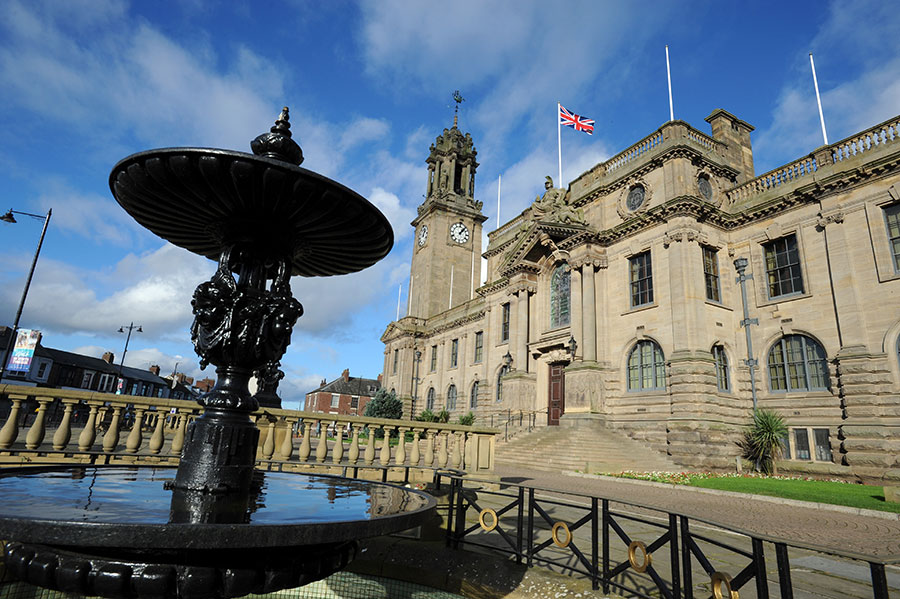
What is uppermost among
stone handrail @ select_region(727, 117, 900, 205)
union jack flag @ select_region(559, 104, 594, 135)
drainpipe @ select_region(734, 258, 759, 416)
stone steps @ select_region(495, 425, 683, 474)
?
union jack flag @ select_region(559, 104, 594, 135)

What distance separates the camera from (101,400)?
6703mm

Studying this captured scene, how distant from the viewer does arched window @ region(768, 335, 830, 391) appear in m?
17.5

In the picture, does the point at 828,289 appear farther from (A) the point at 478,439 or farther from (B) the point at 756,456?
(A) the point at 478,439

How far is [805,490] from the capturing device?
1251 centimetres

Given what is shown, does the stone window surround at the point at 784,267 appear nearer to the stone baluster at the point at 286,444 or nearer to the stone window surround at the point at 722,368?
the stone window surround at the point at 722,368

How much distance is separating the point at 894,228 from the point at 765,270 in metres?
4.38

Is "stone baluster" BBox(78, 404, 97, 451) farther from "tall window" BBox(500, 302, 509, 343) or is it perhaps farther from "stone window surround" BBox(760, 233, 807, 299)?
"tall window" BBox(500, 302, 509, 343)

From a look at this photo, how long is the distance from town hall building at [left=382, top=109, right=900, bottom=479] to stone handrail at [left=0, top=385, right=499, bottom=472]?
1245 cm

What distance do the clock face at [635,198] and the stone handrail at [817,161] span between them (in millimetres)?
4038

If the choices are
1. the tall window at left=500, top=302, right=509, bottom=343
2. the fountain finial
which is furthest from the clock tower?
the fountain finial

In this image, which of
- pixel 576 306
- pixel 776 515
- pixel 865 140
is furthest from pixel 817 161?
pixel 776 515

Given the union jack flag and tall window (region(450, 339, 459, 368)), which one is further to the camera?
tall window (region(450, 339, 459, 368))

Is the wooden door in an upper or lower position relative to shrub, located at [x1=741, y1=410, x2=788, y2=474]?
upper

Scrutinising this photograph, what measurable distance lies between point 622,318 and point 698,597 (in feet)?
63.6
